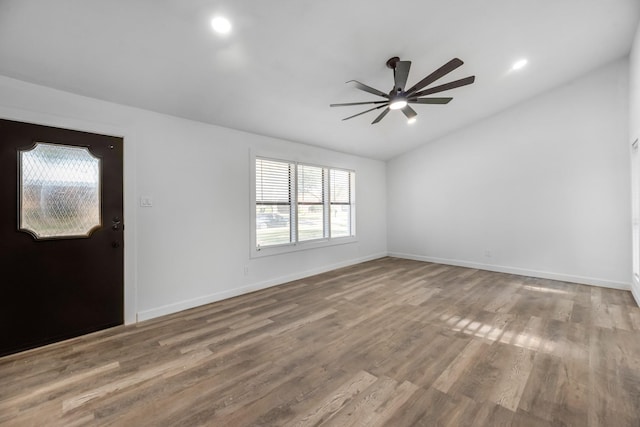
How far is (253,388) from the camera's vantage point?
1947 mm

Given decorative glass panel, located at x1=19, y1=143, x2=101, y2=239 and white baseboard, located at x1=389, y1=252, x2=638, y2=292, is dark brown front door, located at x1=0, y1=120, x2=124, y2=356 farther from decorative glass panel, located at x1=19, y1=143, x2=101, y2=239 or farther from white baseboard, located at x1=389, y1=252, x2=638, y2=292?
white baseboard, located at x1=389, y1=252, x2=638, y2=292

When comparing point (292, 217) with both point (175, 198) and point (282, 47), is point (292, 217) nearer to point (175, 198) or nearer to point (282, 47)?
point (175, 198)

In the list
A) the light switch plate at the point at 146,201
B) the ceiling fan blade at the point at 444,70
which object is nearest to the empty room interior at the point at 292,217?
the light switch plate at the point at 146,201

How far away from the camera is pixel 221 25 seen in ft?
7.34

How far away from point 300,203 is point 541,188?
171 inches

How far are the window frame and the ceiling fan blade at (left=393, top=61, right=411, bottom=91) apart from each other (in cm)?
243

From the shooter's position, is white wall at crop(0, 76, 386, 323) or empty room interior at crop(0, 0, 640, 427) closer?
empty room interior at crop(0, 0, 640, 427)

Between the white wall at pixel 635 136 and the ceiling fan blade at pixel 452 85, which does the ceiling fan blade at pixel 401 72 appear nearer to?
the ceiling fan blade at pixel 452 85

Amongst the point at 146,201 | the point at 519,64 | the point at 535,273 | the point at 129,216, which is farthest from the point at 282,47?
the point at 535,273

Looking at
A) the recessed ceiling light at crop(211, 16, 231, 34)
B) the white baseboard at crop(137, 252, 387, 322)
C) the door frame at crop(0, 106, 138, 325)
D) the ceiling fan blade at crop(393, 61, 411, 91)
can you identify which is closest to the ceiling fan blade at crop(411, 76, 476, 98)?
the ceiling fan blade at crop(393, 61, 411, 91)

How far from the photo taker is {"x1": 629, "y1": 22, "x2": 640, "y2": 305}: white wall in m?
3.38

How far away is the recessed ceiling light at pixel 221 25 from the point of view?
7.14 ft

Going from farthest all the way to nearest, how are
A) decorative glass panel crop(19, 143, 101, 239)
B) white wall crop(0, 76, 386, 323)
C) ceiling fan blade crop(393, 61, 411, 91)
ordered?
white wall crop(0, 76, 386, 323) → decorative glass panel crop(19, 143, 101, 239) → ceiling fan blade crop(393, 61, 411, 91)

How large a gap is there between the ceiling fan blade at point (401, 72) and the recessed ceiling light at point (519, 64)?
2245 millimetres
